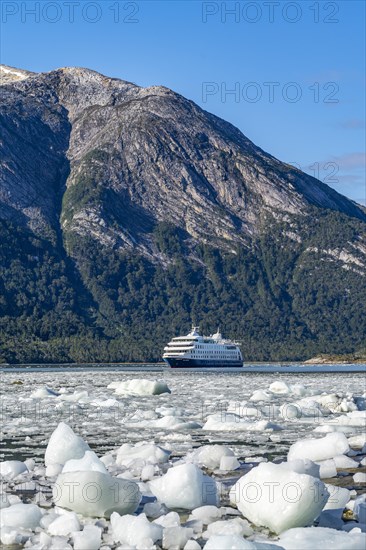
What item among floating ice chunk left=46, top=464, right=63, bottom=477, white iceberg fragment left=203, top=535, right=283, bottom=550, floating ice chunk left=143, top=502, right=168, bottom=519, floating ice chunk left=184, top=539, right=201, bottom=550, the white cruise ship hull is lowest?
the white cruise ship hull

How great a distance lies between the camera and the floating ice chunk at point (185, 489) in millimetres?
13570

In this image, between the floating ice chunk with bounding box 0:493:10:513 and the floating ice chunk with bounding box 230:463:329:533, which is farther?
the floating ice chunk with bounding box 0:493:10:513

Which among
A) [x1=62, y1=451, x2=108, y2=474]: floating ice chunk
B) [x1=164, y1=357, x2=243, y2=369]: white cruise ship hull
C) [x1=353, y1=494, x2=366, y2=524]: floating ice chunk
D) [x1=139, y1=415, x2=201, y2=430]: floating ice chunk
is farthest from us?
[x1=164, y1=357, x2=243, y2=369]: white cruise ship hull

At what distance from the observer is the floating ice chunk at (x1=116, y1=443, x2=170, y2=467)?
17042 millimetres

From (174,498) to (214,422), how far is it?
10.6m

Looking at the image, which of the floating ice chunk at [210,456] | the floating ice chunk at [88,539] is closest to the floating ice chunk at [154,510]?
the floating ice chunk at [88,539]

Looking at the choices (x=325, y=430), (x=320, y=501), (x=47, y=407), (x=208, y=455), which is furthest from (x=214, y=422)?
(x=320, y=501)

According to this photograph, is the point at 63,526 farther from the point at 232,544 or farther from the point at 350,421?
the point at 350,421

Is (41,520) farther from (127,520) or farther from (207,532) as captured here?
(207,532)

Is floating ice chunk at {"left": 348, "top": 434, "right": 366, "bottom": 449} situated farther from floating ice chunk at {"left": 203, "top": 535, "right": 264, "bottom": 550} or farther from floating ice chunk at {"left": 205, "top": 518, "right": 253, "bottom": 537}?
floating ice chunk at {"left": 203, "top": 535, "right": 264, "bottom": 550}

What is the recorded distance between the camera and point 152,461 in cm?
1700

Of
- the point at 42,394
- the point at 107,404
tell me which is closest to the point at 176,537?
the point at 107,404

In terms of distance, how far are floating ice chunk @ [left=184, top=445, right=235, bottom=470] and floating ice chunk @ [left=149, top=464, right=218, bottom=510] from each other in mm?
2912

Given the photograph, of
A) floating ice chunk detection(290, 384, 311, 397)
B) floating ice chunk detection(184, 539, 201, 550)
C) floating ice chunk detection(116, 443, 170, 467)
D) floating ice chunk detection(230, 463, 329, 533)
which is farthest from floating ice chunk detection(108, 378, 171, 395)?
floating ice chunk detection(184, 539, 201, 550)
